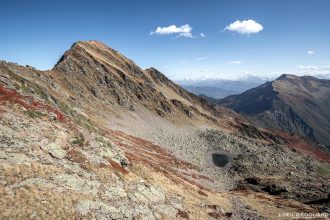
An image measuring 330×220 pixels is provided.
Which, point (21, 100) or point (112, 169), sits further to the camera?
point (21, 100)

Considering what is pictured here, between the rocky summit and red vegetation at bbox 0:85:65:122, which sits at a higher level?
red vegetation at bbox 0:85:65:122

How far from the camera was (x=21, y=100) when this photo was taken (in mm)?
43438

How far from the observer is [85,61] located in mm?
133250

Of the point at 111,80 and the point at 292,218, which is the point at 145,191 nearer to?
the point at 292,218

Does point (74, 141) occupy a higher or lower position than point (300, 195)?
higher

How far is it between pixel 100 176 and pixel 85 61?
10783 cm

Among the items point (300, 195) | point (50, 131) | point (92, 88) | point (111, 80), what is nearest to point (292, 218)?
point (300, 195)

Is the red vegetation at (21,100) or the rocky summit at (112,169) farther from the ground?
the red vegetation at (21,100)

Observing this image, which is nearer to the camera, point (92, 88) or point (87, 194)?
point (87, 194)

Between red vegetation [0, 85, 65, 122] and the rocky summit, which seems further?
red vegetation [0, 85, 65, 122]

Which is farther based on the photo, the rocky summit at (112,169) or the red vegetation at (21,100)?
the red vegetation at (21,100)

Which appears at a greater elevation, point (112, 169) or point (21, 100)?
point (21, 100)

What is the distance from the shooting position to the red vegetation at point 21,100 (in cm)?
4169

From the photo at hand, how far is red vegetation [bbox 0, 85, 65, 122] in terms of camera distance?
41.7 metres
